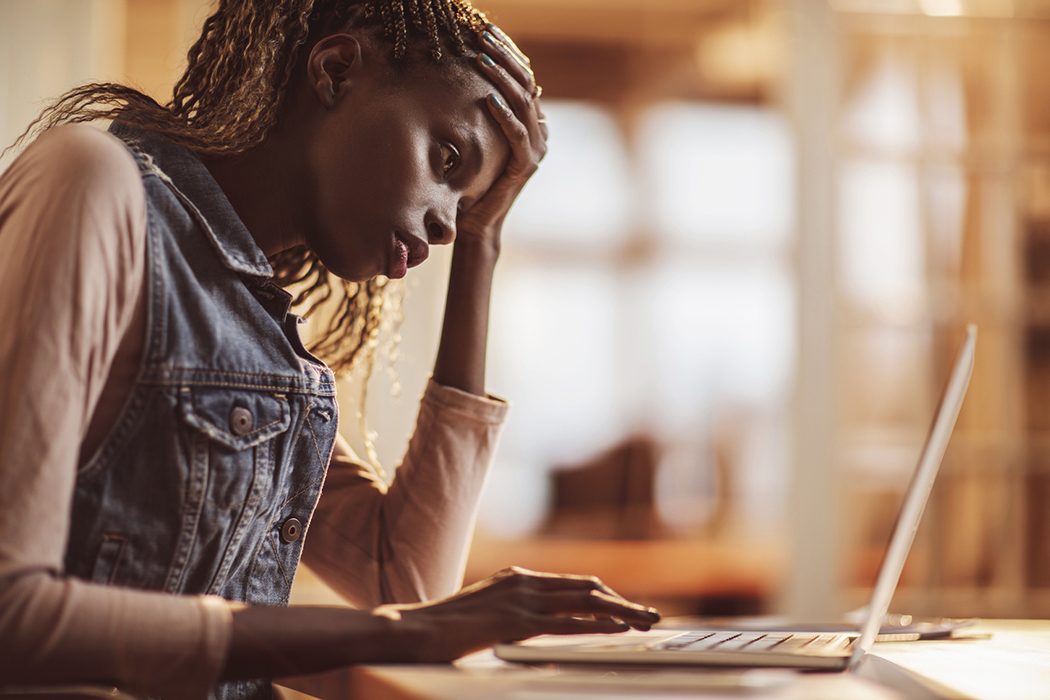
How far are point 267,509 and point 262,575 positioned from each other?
94 millimetres

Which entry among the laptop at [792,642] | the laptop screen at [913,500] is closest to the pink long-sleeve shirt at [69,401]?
the laptop at [792,642]

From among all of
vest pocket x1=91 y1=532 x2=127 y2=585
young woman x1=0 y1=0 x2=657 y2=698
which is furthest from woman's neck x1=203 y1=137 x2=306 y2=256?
vest pocket x1=91 y1=532 x2=127 y2=585

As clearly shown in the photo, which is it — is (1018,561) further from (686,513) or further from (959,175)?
(686,513)

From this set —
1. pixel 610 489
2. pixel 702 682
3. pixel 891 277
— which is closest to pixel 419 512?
pixel 702 682

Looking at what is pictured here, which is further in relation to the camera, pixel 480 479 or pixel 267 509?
A: pixel 480 479

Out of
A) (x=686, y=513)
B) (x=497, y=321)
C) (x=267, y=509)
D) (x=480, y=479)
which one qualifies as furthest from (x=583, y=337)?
(x=267, y=509)

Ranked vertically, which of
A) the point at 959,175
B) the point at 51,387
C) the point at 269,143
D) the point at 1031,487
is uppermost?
the point at 959,175

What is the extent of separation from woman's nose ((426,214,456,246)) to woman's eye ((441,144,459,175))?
4cm

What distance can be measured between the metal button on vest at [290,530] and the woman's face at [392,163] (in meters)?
0.23

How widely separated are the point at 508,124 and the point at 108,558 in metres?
0.53

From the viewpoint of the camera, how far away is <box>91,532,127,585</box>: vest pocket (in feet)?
2.65

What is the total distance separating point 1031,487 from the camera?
3.18m

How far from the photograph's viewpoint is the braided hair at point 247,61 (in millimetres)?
974

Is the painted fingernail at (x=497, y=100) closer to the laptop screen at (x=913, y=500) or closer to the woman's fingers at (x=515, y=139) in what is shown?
the woman's fingers at (x=515, y=139)
